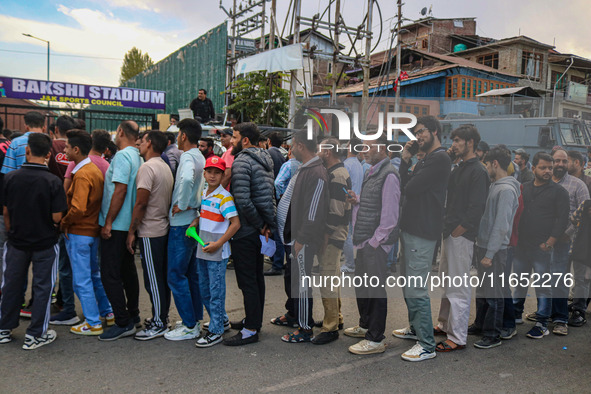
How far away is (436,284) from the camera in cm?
449

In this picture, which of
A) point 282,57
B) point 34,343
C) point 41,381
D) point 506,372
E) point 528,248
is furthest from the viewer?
point 282,57

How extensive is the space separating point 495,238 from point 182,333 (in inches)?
116

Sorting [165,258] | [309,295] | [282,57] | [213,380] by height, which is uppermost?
[282,57]

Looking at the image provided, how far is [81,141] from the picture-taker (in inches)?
168

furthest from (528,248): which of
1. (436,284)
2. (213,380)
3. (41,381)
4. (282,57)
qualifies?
(282,57)

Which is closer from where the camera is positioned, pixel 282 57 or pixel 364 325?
pixel 364 325

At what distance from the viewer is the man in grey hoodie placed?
164 inches

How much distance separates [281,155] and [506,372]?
4.09 meters

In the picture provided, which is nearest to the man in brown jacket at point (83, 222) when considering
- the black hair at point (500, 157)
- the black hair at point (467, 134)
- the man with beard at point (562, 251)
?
the black hair at point (467, 134)

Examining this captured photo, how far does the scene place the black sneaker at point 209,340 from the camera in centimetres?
408

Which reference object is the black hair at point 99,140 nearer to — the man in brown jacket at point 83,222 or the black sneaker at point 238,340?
the man in brown jacket at point 83,222

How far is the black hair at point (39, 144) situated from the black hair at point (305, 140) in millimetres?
2168

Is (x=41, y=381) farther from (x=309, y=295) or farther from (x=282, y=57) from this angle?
(x=282, y=57)

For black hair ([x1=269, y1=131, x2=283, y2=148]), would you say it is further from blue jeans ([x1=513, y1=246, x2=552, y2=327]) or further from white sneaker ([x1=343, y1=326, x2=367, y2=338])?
blue jeans ([x1=513, y1=246, x2=552, y2=327])
